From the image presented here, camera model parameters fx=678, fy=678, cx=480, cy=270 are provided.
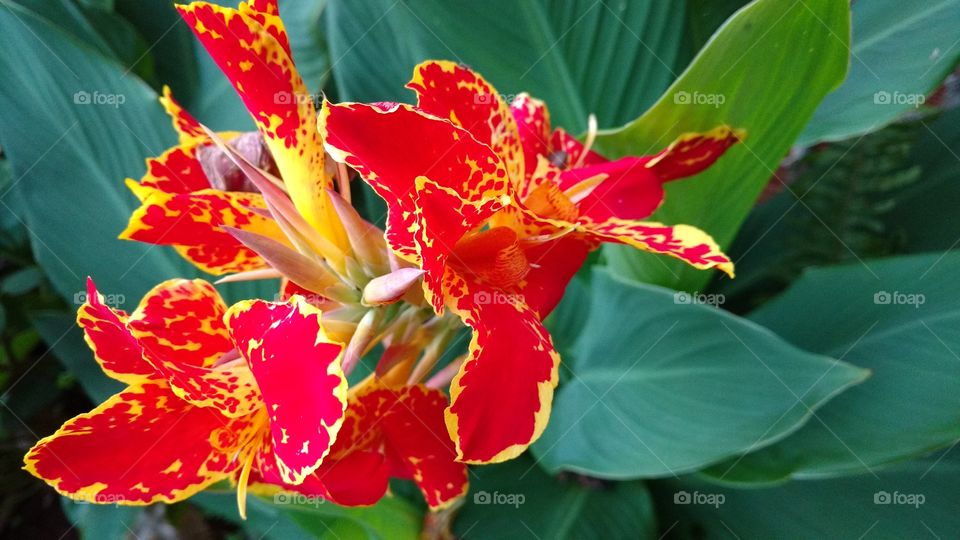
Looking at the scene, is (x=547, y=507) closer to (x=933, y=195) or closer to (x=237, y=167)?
(x=237, y=167)

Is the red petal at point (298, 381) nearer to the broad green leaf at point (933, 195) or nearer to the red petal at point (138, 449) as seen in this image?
the red petal at point (138, 449)

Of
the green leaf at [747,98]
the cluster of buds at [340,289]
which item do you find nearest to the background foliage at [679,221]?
the green leaf at [747,98]

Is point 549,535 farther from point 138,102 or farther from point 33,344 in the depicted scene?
point 33,344

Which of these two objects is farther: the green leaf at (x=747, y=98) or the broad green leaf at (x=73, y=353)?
the broad green leaf at (x=73, y=353)

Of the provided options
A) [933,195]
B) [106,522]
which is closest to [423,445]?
[106,522]

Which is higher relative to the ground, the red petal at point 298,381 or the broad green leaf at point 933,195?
the red petal at point 298,381

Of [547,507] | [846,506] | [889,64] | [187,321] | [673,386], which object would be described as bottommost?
[846,506]

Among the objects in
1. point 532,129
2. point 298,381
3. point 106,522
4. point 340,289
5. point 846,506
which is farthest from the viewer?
point 106,522

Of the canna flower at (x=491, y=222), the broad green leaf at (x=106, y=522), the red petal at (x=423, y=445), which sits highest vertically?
the canna flower at (x=491, y=222)
